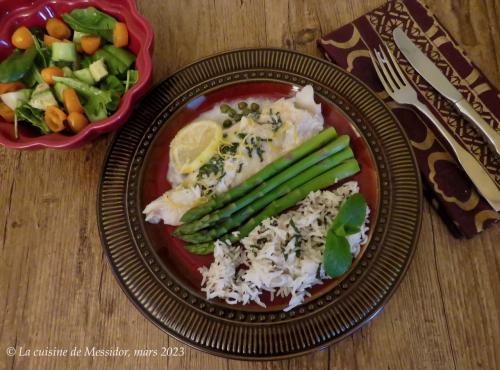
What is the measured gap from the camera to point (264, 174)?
180 centimetres

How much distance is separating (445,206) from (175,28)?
4.86ft

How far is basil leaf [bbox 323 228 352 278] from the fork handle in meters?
0.59

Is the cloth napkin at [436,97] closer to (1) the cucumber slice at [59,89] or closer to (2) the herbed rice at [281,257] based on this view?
(2) the herbed rice at [281,257]

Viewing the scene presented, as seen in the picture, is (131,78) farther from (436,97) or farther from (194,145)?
(436,97)

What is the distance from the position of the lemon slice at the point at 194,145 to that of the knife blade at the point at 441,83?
2.92 feet

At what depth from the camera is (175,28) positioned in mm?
2174

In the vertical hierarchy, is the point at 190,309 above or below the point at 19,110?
below

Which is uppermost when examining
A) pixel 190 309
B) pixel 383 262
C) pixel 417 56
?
pixel 417 56

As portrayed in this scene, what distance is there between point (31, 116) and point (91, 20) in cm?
47

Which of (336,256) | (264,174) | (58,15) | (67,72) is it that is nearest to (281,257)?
(336,256)

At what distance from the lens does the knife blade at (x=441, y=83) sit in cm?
175

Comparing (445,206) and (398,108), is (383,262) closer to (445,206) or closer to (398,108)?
(445,206)

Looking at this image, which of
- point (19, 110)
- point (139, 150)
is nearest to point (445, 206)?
point (139, 150)

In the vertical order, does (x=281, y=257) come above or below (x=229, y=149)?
below
